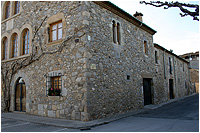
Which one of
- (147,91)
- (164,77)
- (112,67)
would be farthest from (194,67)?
(112,67)

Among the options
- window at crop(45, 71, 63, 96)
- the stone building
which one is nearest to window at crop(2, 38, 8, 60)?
the stone building

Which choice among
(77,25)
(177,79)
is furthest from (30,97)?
(177,79)

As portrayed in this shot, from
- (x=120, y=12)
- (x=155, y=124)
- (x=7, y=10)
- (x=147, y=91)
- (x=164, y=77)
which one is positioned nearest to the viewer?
(x=155, y=124)

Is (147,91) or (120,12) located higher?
(120,12)

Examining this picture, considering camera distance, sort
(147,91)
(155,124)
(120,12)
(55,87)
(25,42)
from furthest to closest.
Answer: (147,91), (25,42), (120,12), (55,87), (155,124)

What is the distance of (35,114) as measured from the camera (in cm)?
894

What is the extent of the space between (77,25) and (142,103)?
620 cm

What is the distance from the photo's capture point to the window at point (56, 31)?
8522mm

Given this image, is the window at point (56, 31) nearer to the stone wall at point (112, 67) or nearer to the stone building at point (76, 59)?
the stone building at point (76, 59)

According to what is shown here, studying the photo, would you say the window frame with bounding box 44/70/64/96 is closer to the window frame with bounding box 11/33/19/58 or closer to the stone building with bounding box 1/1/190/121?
the stone building with bounding box 1/1/190/121

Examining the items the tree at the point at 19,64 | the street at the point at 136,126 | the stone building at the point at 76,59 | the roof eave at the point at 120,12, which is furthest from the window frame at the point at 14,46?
the roof eave at the point at 120,12

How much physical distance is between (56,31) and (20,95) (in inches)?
170

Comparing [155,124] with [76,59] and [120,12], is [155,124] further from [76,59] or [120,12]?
[120,12]

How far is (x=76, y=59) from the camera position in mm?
7582
